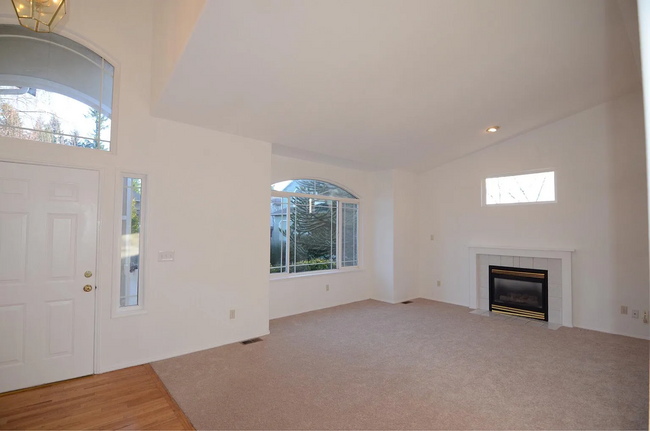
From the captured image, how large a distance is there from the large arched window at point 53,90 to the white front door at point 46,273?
0.39 m

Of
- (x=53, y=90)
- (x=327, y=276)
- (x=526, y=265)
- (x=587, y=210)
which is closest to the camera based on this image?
(x=53, y=90)

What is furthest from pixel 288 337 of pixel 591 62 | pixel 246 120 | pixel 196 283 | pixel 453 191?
pixel 591 62

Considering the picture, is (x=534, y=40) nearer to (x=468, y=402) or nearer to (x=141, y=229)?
(x=468, y=402)

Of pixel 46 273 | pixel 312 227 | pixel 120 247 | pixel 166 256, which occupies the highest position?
pixel 312 227

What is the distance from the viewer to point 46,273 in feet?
10.2

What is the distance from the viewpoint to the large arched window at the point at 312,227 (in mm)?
A: 5520

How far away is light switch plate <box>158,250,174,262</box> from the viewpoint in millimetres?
3627

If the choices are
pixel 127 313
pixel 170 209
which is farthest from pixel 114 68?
pixel 127 313

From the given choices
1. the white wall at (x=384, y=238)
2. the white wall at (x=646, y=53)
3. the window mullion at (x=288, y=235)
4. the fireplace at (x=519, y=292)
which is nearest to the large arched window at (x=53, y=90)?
the window mullion at (x=288, y=235)

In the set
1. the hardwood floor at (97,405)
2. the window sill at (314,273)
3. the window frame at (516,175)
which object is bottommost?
the hardwood floor at (97,405)

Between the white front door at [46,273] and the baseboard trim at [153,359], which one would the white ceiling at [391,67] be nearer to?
the white front door at [46,273]

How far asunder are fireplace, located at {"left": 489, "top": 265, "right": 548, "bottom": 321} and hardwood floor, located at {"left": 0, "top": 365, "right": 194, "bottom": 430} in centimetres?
516

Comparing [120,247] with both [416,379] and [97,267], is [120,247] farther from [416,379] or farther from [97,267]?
[416,379]

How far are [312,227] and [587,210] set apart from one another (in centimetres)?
420
